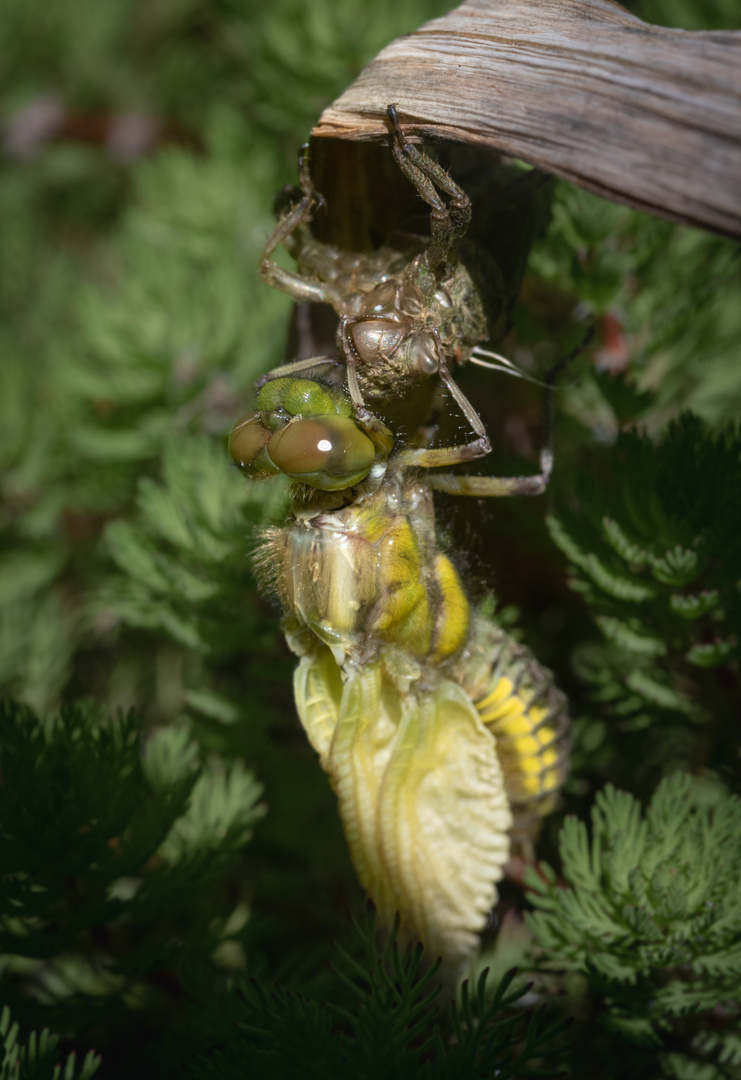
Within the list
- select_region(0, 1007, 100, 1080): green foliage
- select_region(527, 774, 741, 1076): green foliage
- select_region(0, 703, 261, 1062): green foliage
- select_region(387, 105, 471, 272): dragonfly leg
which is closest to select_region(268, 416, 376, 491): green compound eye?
select_region(387, 105, 471, 272): dragonfly leg

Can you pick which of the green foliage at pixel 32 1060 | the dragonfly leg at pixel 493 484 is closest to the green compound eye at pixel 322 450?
the dragonfly leg at pixel 493 484

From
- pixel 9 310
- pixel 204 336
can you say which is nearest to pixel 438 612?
pixel 204 336

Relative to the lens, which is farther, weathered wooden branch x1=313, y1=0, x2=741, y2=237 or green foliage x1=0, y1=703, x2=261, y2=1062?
green foliage x1=0, y1=703, x2=261, y2=1062

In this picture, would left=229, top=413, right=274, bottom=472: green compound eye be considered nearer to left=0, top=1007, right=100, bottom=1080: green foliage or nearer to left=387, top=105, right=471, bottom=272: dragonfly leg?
left=387, top=105, right=471, bottom=272: dragonfly leg

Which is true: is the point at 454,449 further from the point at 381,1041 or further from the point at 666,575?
the point at 381,1041

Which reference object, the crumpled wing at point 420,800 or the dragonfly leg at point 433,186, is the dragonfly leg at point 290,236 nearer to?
the dragonfly leg at point 433,186

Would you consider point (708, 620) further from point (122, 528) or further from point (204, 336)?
point (204, 336)
